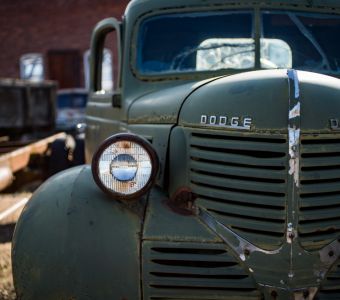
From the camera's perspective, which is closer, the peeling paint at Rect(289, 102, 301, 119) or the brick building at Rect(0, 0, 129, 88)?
the peeling paint at Rect(289, 102, 301, 119)

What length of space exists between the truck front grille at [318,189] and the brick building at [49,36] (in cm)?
1773

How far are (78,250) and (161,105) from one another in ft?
3.35

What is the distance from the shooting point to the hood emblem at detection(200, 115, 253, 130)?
87.0 inches

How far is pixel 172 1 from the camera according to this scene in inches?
134

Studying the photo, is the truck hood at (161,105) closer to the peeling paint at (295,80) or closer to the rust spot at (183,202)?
the rust spot at (183,202)

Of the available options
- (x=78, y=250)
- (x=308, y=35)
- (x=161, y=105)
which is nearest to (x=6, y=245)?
(x=161, y=105)

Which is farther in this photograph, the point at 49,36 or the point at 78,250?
the point at 49,36

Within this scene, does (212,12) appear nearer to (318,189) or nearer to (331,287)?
(318,189)

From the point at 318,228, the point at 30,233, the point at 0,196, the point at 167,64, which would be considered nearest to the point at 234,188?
the point at 318,228

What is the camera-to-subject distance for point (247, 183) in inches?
86.4

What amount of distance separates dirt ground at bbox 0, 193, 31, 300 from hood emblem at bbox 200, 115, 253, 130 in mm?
1938

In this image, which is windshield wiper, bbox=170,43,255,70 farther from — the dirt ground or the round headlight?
the dirt ground

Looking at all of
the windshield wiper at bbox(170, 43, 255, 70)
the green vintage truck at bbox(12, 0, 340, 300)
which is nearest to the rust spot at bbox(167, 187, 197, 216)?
the green vintage truck at bbox(12, 0, 340, 300)

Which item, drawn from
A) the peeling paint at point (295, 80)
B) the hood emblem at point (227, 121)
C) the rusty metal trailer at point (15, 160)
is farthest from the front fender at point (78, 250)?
the rusty metal trailer at point (15, 160)
